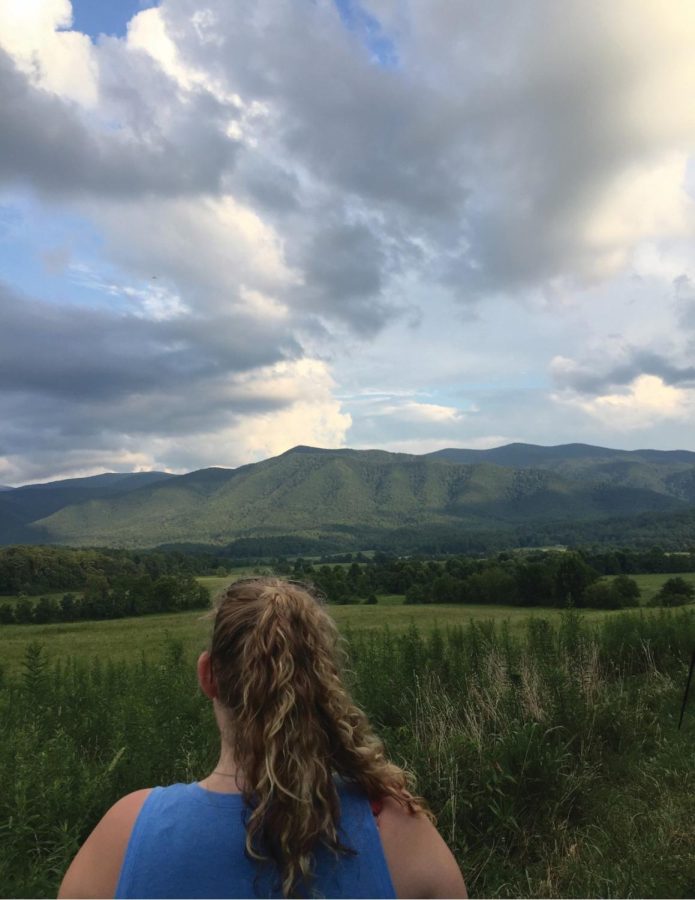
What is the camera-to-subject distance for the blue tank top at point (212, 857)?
184 cm

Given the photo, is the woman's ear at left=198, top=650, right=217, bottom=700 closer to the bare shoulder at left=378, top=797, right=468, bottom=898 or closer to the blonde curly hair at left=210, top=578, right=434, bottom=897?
the blonde curly hair at left=210, top=578, right=434, bottom=897

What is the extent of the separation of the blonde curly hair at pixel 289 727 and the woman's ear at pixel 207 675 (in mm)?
37

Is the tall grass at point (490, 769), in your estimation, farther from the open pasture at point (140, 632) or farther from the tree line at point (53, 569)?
the tree line at point (53, 569)

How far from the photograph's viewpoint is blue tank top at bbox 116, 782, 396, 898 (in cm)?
184

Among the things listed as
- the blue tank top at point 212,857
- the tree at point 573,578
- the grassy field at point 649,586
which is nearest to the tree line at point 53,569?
the tree at point 573,578

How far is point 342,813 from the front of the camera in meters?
2.02

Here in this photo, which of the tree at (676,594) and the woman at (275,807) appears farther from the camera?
the tree at (676,594)

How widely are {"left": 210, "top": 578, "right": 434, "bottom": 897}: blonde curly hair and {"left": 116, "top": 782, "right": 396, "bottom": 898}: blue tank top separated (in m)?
0.04

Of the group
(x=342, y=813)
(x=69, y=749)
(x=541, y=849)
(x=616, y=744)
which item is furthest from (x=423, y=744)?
(x=342, y=813)

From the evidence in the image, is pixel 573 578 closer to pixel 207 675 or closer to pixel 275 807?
pixel 207 675

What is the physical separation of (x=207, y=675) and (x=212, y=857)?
1.81ft

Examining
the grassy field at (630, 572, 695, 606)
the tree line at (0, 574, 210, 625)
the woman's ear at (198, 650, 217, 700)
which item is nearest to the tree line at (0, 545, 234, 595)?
the tree line at (0, 574, 210, 625)

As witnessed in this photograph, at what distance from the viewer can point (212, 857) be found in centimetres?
186

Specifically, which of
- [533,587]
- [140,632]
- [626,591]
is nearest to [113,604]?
[140,632]
